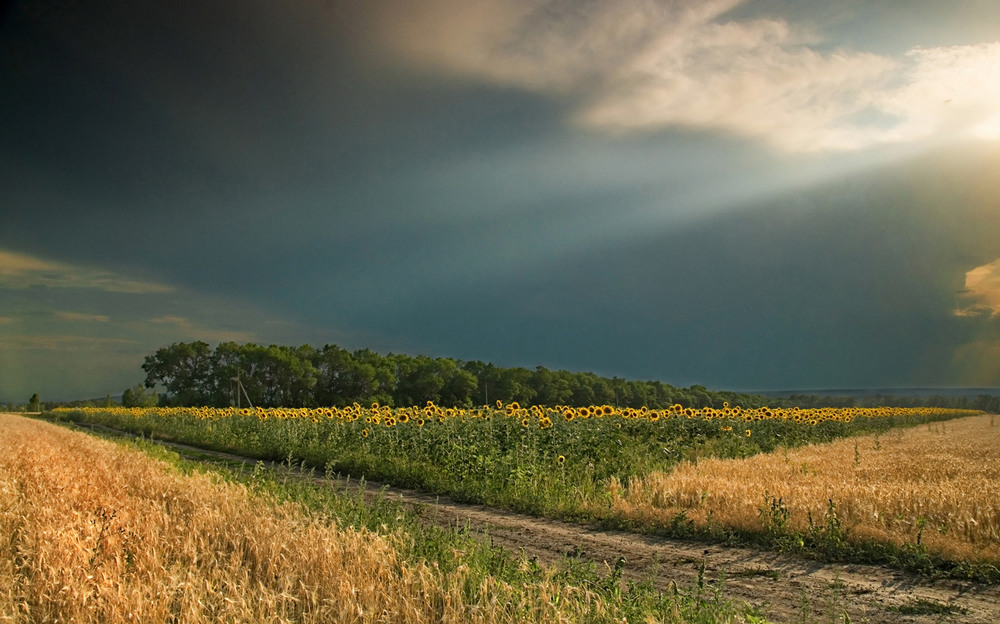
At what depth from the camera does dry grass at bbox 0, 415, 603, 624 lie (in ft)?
17.1

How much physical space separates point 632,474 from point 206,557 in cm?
1089

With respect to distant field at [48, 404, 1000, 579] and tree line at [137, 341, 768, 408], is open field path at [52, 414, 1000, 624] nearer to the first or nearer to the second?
distant field at [48, 404, 1000, 579]

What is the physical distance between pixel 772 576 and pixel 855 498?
12.3ft

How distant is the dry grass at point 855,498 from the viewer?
9508 mm

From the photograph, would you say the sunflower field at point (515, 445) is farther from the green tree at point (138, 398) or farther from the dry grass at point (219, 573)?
the green tree at point (138, 398)

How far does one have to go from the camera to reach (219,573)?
239 inches

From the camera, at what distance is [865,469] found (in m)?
16.0

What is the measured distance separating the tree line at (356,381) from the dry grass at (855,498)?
205 ft

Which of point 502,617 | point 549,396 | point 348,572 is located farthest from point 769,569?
point 549,396

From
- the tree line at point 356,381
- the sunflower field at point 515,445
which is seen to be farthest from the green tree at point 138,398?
the sunflower field at point 515,445

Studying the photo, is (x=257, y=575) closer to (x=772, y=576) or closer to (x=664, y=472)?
(x=772, y=576)

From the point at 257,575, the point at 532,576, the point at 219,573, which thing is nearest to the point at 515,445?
the point at 532,576

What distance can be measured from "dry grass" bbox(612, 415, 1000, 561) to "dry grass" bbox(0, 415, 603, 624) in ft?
20.3

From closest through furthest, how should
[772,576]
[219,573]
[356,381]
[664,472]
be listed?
[219,573], [772,576], [664,472], [356,381]
